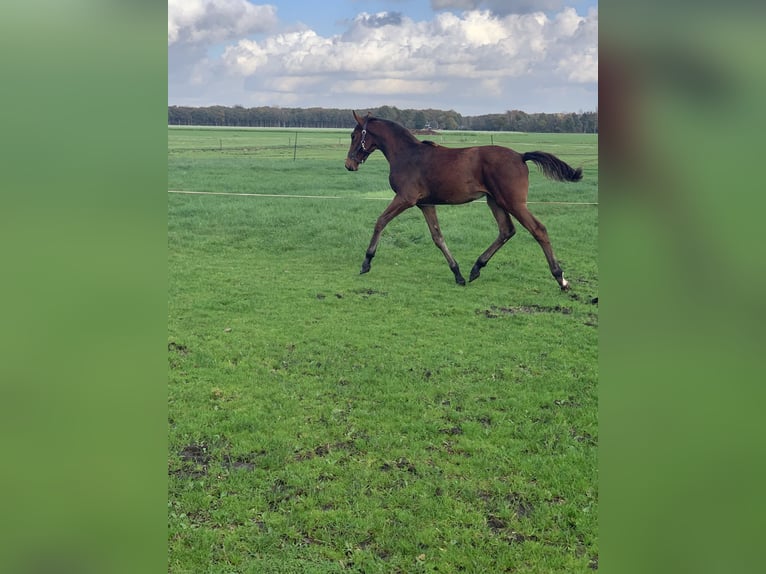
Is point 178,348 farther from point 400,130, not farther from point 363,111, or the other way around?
point 363,111

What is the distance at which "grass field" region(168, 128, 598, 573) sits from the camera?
2904 mm

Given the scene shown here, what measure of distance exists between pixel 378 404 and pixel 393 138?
4504mm

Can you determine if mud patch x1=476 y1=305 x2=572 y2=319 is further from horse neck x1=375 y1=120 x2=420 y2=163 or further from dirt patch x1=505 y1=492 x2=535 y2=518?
dirt patch x1=505 y1=492 x2=535 y2=518

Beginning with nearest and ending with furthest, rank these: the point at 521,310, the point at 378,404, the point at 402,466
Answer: the point at 402,466
the point at 378,404
the point at 521,310

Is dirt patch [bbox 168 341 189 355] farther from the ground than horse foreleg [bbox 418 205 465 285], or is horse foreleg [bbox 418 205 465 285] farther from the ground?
horse foreleg [bbox 418 205 465 285]

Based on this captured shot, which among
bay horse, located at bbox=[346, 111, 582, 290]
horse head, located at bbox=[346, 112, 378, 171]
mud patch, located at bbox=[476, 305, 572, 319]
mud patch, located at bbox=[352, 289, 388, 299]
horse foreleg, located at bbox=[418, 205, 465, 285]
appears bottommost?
mud patch, located at bbox=[476, 305, 572, 319]

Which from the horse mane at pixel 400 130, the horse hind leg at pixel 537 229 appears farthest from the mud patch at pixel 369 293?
the horse mane at pixel 400 130

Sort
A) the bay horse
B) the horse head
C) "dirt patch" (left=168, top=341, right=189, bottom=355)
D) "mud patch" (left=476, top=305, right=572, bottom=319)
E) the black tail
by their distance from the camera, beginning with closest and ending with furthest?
1. "dirt patch" (left=168, top=341, right=189, bottom=355)
2. "mud patch" (left=476, top=305, right=572, bottom=319)
3. the black tail
4. the bay horse
5. the horse head

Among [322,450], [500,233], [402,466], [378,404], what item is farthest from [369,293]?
[402,466]

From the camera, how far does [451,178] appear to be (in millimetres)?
7934

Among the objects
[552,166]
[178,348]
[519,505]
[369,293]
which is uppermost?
[552,166]

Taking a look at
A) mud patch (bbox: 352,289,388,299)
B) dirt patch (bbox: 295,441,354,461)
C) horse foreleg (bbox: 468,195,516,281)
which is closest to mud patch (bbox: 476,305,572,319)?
horse foreleg (bbox: 468,195,516,281)
